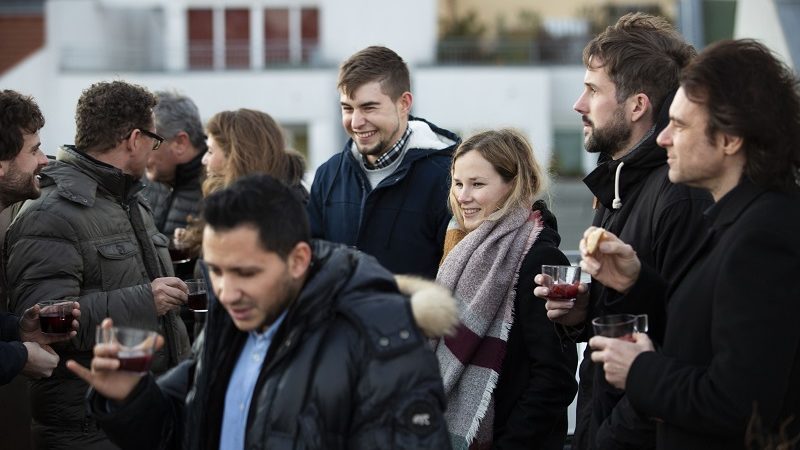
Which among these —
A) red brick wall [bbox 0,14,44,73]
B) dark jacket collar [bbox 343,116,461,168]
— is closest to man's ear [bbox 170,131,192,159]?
dark jacket collar [bbox 343,116,461,168]

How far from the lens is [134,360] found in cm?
312

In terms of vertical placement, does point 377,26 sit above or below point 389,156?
above

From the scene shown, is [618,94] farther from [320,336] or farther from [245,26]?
[245,26]

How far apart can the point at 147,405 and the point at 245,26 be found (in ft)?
104

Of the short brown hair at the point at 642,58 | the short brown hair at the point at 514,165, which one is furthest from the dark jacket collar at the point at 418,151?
the short brown hair at the point at 642,58

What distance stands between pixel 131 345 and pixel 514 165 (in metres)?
1.96

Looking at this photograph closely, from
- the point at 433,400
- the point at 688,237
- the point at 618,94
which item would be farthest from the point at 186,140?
the point at 433,400

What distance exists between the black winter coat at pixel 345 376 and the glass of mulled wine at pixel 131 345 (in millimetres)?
119

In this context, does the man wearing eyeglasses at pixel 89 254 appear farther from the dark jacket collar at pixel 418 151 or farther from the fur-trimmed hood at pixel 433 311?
the fur-trimmed hood at pixel 433 311

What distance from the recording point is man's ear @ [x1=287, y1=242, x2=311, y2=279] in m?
3.00

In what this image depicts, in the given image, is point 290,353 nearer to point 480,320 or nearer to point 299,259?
point 299,259

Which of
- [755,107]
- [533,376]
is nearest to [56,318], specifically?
[533,376]

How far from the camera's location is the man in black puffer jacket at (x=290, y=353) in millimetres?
2885

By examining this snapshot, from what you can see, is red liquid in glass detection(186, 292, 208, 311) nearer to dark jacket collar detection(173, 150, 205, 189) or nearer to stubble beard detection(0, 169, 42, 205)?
stubble beard detection(0, 169, 42, 205)
